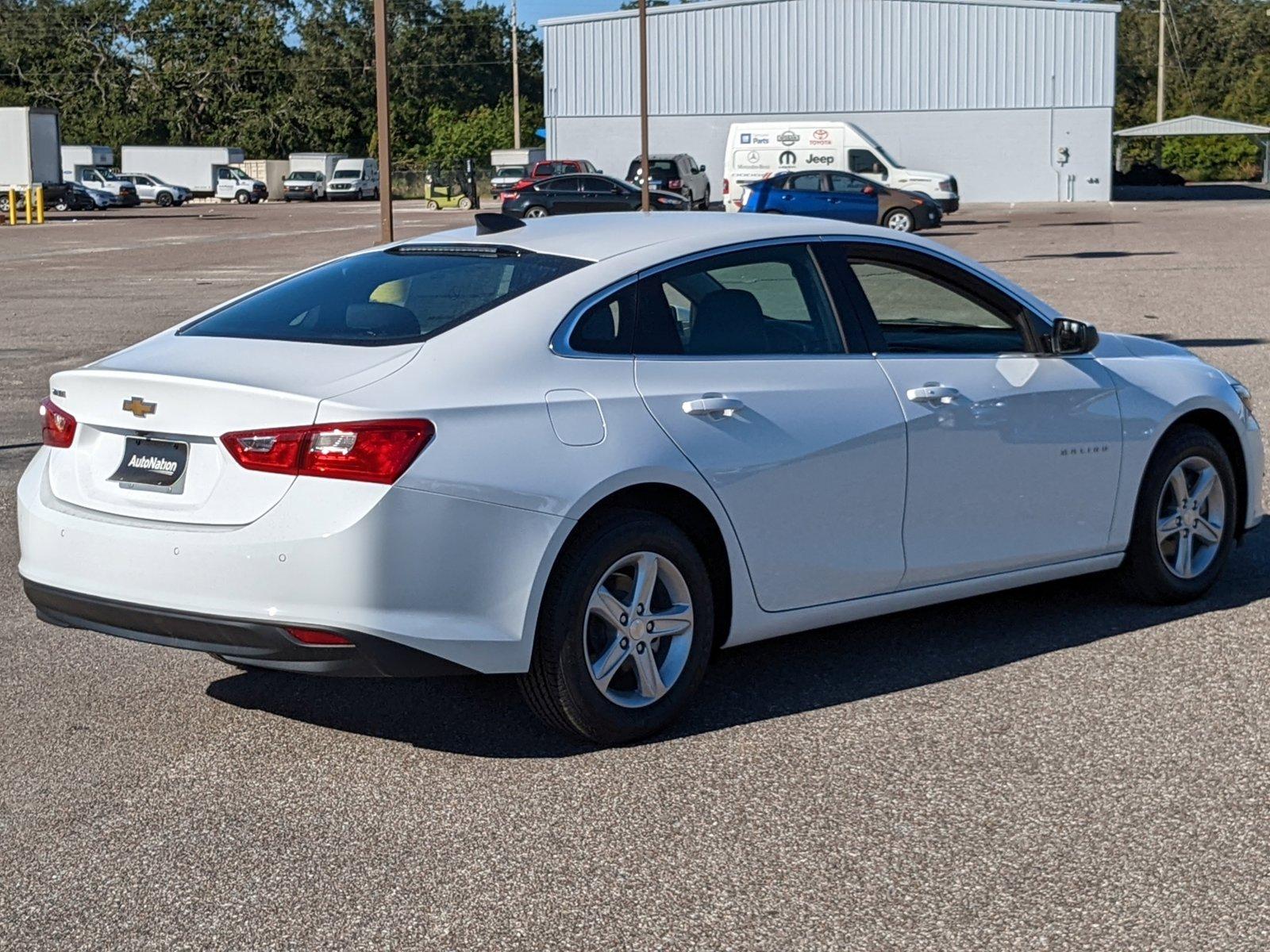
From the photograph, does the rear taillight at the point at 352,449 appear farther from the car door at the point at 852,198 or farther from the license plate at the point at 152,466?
the car door at the point at 852,198

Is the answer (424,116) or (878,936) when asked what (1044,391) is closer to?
(878,936)

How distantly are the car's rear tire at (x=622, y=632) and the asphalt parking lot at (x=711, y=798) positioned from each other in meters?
0.13

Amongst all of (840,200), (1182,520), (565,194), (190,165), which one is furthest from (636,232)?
(190,165)

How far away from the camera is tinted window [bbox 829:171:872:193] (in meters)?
39.3

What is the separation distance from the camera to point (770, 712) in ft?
17.7

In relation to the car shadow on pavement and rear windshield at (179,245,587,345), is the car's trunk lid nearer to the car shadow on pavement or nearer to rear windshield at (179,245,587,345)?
rear windshield at (179,245,587,345)

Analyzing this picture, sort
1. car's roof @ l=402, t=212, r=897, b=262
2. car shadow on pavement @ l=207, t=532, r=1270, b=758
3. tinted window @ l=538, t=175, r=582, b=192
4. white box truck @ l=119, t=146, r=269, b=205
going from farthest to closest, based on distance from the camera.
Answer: white box truck @ l=119, t=146, r=269, b=205, tinted window @ l=538, t=175, r=582, b=192, car's roof @ l=402, t=212, r=897, b=262, car shadow on pavement @ l=207, t=532, r=1270, b=758

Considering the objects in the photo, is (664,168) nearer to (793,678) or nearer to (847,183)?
(847,183)

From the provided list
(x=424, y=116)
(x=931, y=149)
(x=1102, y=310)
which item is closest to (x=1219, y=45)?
(x=424, y=116)

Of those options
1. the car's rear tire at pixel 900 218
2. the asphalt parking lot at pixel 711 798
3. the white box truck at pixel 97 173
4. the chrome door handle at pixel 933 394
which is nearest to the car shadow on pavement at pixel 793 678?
the asphalt parking lot at pixel 711 798

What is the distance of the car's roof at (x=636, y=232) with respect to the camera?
5473 millimetres

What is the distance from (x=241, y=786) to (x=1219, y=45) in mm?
126352

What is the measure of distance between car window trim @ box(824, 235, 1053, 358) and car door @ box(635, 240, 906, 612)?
10 centimetres

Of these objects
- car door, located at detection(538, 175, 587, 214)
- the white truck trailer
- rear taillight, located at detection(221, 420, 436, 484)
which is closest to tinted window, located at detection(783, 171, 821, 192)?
car door, located at detection(538, 175, 587, 214)
